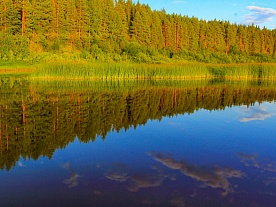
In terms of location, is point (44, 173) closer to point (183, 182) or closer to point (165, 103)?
point (183, 182)

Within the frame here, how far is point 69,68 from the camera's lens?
33688 millimetres

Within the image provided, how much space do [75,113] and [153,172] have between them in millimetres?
7895

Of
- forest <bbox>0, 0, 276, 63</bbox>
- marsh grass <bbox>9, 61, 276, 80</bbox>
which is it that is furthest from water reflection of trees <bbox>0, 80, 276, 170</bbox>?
forest <bbox>0, 0, 276, 63</bbox>

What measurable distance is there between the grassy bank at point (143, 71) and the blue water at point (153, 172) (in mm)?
23048

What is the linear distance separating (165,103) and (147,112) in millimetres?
3140

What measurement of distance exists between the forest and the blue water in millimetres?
37288

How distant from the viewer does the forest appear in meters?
53.1

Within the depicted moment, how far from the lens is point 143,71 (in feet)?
121

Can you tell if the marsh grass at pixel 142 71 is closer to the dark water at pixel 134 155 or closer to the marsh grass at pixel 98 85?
the marsh grass at pixel 98 85

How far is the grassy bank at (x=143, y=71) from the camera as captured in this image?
33.3 metres

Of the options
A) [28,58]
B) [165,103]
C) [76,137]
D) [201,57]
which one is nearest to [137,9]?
[201,57]

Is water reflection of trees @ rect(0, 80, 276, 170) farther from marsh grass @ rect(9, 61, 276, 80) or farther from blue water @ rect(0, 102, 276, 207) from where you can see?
marsh grass @ rect(9, 61, 276, 80)

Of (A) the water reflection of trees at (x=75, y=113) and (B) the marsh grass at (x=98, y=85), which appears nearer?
(A) the water reflection of trees at (x=75, y=113)

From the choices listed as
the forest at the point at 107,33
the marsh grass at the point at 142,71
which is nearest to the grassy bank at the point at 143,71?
the marsh grass at the point at 142,71
